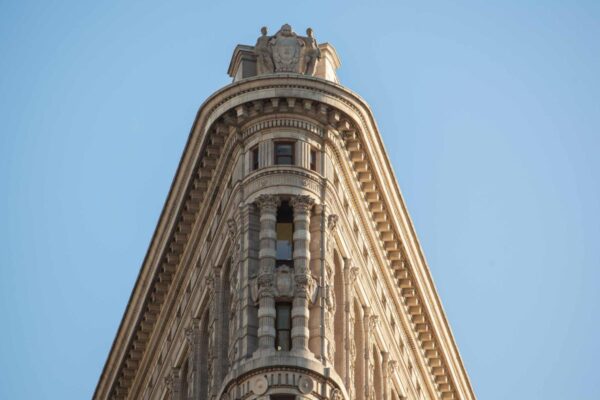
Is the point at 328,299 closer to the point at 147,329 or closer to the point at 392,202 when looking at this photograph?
the point at 392,202

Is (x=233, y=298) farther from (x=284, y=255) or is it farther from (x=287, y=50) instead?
(x=287, y=50)

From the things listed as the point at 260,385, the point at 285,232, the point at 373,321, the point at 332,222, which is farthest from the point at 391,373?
the point at 260,385

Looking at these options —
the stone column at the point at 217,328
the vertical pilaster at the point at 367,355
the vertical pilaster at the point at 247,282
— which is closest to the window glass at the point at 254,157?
the vertical pilaster at the point at 247,282

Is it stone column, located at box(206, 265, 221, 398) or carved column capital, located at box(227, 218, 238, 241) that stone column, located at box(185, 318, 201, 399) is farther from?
carved column capital, located at box(227, 218, 238, 241)

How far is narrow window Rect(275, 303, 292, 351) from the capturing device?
102 m

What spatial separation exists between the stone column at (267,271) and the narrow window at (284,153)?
239 cm

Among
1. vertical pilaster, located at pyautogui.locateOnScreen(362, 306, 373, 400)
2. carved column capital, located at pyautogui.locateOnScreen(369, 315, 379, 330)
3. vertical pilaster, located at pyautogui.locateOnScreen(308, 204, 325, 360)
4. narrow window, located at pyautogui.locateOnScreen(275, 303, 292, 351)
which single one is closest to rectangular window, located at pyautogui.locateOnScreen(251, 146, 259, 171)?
vertical pilaster, located at pyautogui.locateOnScreen(308, 204, 325, 360)

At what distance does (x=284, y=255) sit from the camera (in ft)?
345

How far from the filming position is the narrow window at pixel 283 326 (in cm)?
10200

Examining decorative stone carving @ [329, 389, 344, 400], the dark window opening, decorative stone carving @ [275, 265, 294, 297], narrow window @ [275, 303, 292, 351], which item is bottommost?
the dark window opening

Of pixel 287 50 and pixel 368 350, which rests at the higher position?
pixel 287 50

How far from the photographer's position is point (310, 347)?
10206 centimetres

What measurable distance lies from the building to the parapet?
0.09 m

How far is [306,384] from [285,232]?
848cm
